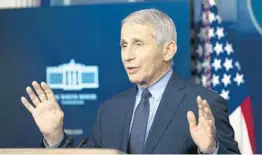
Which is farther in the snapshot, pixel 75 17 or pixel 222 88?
pixel 75 17

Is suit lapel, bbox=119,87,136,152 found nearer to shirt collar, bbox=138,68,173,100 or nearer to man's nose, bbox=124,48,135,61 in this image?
shirt collar, bbox=138,68,173,100

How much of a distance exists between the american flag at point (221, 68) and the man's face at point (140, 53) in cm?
141

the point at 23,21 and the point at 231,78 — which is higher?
the point at 23,21

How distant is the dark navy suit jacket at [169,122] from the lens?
5.49 feet

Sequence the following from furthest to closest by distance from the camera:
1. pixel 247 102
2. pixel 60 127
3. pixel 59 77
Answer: pixel 59 77
pixel 247 102
pixel 60 127

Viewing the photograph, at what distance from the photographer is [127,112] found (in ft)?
6.16

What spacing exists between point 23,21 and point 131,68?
78.5 inches

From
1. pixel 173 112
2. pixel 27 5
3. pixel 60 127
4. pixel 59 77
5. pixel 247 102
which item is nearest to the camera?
pixel 60 127

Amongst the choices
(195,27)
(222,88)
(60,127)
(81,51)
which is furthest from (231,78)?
(60,127)

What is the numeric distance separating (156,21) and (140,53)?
143 millimetres

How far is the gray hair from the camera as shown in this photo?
1792 millimetres

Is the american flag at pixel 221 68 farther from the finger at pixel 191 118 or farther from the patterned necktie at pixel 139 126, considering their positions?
the finger at pixel 191 118

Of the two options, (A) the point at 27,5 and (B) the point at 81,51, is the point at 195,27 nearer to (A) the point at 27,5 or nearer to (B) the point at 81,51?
(B) the point at 81,51

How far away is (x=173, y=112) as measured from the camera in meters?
1.76
